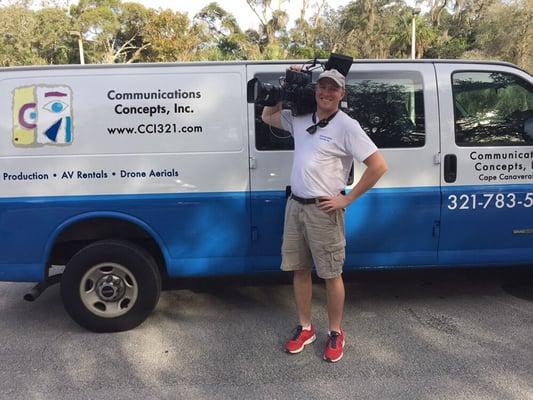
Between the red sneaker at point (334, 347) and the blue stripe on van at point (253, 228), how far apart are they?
67cm

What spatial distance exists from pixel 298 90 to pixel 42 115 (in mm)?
1812

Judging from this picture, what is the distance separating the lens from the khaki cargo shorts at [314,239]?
3297mm

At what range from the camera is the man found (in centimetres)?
317

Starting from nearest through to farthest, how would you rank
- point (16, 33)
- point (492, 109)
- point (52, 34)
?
point (492, 109), point (16, 33), point (52, 34)

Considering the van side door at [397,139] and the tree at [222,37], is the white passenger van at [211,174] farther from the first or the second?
the tree at [222,37]

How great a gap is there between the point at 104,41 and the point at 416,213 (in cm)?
3927

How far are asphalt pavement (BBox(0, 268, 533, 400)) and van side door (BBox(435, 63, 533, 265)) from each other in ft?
1.95

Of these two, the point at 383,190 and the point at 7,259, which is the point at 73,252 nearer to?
the point at 7,259

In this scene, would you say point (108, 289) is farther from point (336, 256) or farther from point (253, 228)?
point (336, 256)

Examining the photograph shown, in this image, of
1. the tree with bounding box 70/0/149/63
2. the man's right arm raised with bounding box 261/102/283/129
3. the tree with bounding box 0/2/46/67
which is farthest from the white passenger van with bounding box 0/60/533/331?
the tree with bounding box 70/0/149/63

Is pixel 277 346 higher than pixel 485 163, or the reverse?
pixel 485 163

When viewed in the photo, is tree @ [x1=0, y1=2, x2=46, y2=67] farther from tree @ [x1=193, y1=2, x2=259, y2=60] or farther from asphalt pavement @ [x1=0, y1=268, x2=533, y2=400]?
asphalt pavement @ [x1=0, y1=268, x2=533, y2=400]

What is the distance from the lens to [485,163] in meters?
3.89

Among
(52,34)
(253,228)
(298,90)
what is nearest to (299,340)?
(253,228)
